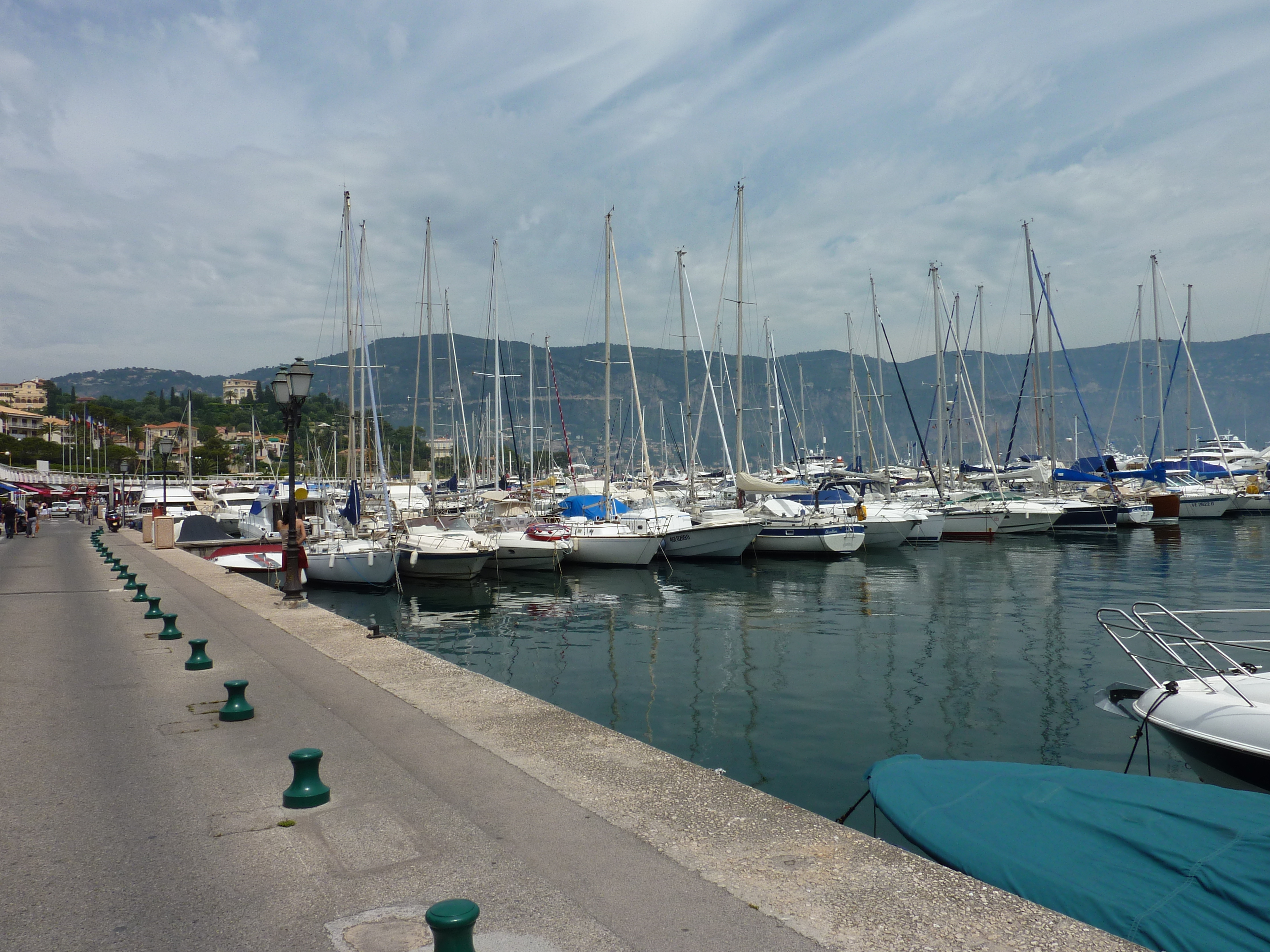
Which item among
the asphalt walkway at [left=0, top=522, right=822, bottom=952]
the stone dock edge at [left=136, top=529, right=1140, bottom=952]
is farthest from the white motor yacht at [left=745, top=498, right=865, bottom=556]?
the asphalt walkway at [left=0, top=522, right=822, bottom=952]

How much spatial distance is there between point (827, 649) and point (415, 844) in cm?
1259

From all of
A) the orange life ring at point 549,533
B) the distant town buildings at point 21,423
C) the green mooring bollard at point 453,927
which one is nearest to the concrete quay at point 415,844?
the green mooring bollard at point 453,927

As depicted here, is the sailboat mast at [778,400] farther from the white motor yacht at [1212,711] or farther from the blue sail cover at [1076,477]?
the white motor yacht at [1212,711]

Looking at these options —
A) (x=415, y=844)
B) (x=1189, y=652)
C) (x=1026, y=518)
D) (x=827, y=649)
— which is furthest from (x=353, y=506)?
(x=1026, y=518)

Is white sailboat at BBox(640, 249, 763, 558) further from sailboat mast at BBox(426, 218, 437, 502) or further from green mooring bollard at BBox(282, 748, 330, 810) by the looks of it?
green mooring bollard at BBox(282, 748, 330, 810)

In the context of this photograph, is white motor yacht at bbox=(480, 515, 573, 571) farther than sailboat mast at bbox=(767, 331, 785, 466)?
No

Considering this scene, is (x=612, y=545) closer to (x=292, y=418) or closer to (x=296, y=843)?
(x=292, y=418)

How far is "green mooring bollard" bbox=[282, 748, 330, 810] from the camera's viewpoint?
539cm

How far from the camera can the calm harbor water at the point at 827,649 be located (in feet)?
34.1

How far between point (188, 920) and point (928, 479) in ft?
182

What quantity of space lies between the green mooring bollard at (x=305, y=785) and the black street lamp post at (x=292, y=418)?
364 inches

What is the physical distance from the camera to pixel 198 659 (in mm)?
9781

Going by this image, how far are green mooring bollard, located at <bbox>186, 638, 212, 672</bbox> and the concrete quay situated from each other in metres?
0.97

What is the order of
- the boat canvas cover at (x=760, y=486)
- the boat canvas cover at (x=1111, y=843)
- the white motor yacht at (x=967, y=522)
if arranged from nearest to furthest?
the boat canvas cover at (x=1111, y=843) < the boat canvas cover at (x=760, y=486) < the white motor yacht at (x=967, y=522)
